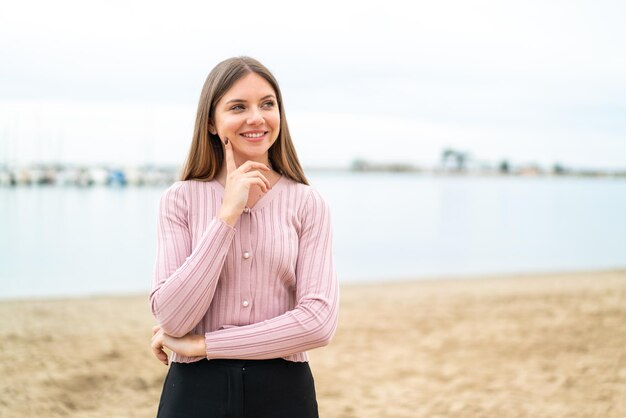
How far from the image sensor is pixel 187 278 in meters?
1.68

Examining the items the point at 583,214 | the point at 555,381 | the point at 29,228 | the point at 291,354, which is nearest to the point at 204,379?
the point at 291,354

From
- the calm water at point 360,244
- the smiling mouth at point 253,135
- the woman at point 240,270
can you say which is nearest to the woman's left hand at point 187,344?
the woman at point 240,270

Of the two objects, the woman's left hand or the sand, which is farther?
the sand

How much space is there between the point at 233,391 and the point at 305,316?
263 mm

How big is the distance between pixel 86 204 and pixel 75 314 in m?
26.5

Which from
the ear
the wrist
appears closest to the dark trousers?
the wrist

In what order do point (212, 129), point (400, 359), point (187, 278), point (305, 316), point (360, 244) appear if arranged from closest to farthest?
point (187, 278), point (305, 316), point (212, 129), point (400, 359), point (360, 244)

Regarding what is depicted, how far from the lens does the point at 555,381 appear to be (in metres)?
5.54

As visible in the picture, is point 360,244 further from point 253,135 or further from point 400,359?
point 253,135

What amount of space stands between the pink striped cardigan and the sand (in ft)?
10.4

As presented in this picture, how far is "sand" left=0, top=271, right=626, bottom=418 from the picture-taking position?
495 centimetres

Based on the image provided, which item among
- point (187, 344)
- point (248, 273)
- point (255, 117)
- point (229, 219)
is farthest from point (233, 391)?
point (255, 117)

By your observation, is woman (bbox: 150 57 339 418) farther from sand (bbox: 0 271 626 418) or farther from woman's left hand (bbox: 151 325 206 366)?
sand (bbox: 0 271 626 418)

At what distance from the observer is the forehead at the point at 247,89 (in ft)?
6.04
